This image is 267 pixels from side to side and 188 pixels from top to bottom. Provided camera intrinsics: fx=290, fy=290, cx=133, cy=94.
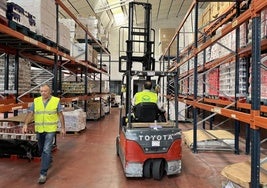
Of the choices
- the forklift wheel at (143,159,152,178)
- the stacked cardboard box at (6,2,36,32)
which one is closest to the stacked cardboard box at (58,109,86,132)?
the stacked cardboard box at (6,2,36,32)

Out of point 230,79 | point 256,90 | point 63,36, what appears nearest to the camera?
point 256,90

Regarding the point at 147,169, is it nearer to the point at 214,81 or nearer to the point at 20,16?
the point at 20,16

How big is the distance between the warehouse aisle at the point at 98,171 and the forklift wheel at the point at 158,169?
0.09 meters

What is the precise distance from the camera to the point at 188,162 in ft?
22.2

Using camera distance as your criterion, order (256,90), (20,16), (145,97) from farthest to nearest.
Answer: (145,97) → (20,16) → (256,90)

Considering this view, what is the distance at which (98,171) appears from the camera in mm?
5953

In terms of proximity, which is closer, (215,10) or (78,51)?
(215,10)

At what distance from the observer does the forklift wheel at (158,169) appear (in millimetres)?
5418

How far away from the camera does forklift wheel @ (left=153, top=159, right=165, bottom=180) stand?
542 centimetres

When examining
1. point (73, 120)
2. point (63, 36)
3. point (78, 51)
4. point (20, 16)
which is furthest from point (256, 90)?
point (78, 51)

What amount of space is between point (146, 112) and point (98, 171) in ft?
5.12

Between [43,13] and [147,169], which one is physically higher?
[43,13]

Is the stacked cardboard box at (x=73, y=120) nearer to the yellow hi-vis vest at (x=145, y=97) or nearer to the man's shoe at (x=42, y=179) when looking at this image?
the yellow hi-vis vest at (x=145, y=97)

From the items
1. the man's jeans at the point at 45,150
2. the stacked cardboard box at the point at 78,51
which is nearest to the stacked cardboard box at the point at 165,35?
the stacked cardboard box at the point at 78,51
